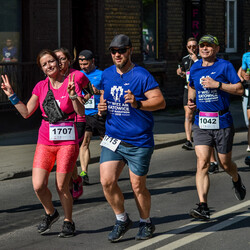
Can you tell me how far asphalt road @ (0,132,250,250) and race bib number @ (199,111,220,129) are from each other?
968mm

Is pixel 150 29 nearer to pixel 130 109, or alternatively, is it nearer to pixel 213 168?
pixel 213 168

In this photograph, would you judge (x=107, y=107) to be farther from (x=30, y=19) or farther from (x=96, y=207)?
(x=30, y=19)

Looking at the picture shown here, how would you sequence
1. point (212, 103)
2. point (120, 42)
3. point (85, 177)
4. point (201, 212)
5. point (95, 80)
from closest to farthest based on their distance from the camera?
1. point (120, 42)
2. point (201, 212)
3. point (212, 103)
4. point (95, 80)
5. point (85, 177)

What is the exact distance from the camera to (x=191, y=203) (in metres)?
8.24

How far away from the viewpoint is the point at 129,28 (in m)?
18.7

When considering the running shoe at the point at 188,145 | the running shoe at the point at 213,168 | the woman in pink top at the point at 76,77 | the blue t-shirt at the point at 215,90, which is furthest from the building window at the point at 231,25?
the blue t-shirt at the point at 215,90

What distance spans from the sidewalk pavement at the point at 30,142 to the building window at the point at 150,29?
222 cm

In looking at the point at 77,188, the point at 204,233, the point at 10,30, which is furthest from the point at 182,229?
the point at 10,30

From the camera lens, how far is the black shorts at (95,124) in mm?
9453

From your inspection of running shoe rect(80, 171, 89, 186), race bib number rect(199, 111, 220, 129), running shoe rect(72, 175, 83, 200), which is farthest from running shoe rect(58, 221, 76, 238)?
running shoe rect(80, 171, 89, 186)

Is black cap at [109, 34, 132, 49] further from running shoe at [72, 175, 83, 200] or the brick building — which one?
the brick building

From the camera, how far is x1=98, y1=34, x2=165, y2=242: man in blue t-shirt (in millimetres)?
6449

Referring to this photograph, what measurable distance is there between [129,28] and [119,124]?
12.4 m

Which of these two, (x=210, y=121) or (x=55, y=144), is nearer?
(x=55, y=144)
